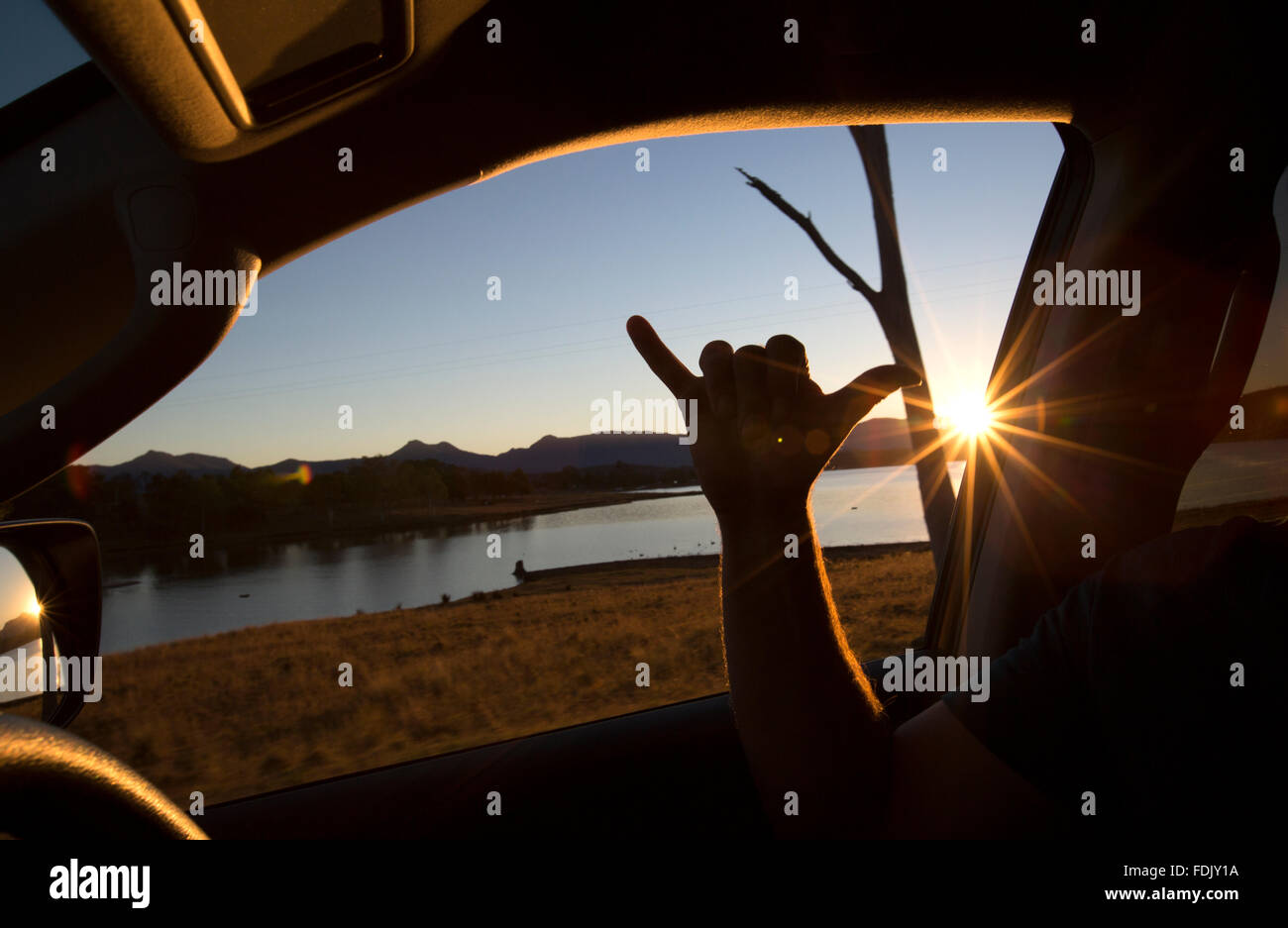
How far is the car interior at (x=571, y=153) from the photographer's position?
1268 millimetres

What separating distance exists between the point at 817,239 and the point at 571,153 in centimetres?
409

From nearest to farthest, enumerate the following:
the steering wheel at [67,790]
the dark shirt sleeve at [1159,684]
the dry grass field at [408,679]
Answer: the steering wheel at [67,790] → the dark shirt sleeve at [1159,684] → the dry grass field at [408,679]

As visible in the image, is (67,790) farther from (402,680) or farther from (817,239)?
(402,680)

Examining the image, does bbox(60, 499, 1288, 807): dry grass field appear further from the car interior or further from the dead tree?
the dead tree

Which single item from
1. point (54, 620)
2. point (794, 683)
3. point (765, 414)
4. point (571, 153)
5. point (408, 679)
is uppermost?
point (571, 153)

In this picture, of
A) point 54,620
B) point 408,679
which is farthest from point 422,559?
point 54,620

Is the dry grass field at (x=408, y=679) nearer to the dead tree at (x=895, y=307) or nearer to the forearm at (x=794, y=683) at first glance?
the forearm at (x=794, y=683)

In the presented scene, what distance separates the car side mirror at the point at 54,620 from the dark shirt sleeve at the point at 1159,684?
6.05 feet

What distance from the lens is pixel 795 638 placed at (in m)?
1.37

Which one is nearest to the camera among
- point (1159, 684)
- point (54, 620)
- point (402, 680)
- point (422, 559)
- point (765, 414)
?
point (1159, 684)

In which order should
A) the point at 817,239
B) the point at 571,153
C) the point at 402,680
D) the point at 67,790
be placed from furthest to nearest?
the point at 402,680, the point at 817,239, the point at 571,153, the point at 67,790

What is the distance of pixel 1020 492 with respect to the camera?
2230 millimetres

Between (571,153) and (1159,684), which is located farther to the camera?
(571,153)

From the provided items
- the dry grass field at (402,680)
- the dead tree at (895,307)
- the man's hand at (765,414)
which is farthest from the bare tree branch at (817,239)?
the man's hand at (765,414)
